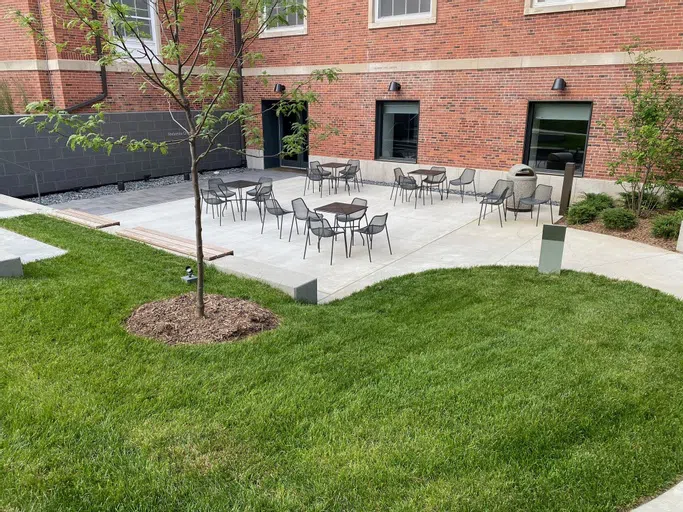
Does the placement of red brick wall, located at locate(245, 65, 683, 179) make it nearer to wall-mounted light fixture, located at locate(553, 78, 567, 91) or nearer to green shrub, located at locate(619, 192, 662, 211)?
wall-mounted light fixture, located at locate(553, 78, 567, 91)

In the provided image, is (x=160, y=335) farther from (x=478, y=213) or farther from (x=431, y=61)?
(x=431, y=61)

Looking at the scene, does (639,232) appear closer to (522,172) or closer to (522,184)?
(522,184)

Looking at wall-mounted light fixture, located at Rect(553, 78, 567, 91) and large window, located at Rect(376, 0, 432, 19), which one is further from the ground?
large window, located at Rect(376, 0, 432, 19)

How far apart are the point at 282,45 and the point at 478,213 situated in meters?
9.35

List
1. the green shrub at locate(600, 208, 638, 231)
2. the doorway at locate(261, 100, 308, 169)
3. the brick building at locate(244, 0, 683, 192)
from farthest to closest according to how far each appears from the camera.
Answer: the doorway at locate(261, 100, 308, 169), the brick building at locate(244, 0, 683, 192), the green shrub at locate(600, 208, 638, 231)

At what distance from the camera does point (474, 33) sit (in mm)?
13867

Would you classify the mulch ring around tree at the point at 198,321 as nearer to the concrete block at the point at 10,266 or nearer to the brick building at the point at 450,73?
the concrete block at the point at 10,266

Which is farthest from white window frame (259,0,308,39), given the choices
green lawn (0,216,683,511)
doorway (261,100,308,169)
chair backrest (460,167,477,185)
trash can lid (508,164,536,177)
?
green lawn (0,216,683,511)

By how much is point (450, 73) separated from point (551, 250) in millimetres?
8430

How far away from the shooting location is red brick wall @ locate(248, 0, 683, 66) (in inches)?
458

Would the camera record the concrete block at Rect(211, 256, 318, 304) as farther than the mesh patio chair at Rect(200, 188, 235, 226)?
No

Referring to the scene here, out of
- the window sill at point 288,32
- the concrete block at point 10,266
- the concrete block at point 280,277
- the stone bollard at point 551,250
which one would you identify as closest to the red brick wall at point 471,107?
the window sill at point 288,32

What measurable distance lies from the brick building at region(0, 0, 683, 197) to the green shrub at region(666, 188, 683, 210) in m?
1.67

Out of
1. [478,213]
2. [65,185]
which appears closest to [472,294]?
[478,213]
